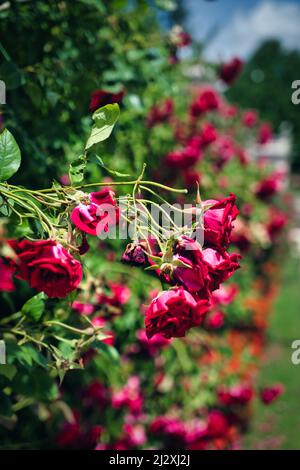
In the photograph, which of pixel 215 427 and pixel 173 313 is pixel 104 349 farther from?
pixel 215 427

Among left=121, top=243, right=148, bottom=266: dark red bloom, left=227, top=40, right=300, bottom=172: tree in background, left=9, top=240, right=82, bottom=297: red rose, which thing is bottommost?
left=9, top=240, right=82, bottom=297: red rose

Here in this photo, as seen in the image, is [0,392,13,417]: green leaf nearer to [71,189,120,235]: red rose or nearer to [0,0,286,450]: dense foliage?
[0,0,286,450]: dense foliage

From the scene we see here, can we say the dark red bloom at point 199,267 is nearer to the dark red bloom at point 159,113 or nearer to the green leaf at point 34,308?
the green leaf at point 34,308

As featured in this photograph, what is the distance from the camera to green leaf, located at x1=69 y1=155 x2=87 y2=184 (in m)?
0.93

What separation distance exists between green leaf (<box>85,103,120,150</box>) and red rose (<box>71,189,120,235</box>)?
0.10 m

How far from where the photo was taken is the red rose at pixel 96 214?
85cm

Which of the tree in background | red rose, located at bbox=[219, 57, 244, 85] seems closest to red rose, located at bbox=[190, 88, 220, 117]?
red rose, located at bbox=[219, 57, 244, 85]

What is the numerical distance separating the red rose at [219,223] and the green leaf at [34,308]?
1.36ft

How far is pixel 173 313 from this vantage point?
84 cm

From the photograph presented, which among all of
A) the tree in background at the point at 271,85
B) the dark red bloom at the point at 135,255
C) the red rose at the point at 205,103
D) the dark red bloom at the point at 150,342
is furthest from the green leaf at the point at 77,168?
the tree in background at the point at 271,85

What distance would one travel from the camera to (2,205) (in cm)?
90

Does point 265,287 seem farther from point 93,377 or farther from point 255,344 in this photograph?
point 93,377

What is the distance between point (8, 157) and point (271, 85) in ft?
153
